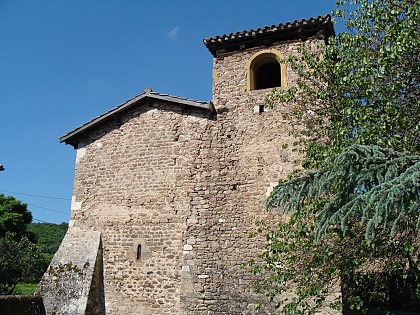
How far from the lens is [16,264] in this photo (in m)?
18.3

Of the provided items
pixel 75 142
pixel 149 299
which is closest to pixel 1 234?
pixel 75 142

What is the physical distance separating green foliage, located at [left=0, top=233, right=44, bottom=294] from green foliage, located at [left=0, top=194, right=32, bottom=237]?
11.7 m

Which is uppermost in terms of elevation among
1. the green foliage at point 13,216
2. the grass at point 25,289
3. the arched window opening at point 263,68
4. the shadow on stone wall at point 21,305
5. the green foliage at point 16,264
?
the arched window opening at point 263,68

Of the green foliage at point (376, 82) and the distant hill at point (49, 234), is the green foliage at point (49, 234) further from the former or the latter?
the green foliage at point (376, 82)

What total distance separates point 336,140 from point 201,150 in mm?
4449

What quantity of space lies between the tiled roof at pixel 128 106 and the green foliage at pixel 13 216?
68.7 ft

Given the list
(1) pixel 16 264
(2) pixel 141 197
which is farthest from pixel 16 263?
(2) pixel 141 197

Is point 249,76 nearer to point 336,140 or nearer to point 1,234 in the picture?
point 336,140

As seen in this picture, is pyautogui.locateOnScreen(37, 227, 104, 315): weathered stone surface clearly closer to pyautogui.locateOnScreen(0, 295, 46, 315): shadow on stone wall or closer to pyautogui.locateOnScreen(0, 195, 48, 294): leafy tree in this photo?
pyautogui.locateOnScreen(0, 295, 46, 315): shadow on stone wall

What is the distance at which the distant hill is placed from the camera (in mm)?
41409

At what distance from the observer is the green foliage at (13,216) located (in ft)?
98.5

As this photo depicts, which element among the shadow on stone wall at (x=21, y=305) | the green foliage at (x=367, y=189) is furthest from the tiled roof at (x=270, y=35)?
the shadow on stone wall at (x=21, y=305)

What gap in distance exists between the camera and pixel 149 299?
401 inches

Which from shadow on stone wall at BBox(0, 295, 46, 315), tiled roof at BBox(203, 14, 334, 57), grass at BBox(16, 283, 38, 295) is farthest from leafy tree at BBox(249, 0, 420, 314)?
grass at BBox(16, 283, 38, 295)
